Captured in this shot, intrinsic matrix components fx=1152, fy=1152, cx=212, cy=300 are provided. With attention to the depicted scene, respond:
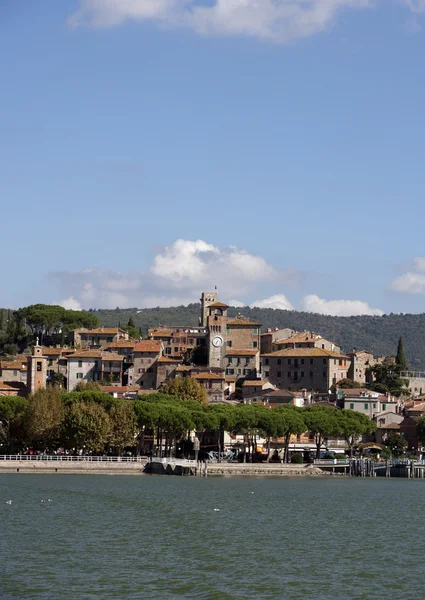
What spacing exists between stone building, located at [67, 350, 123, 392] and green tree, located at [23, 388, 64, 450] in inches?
1499

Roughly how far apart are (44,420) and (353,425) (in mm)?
33682

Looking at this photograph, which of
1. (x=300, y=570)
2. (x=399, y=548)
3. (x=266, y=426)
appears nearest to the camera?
(x=300, y=570)

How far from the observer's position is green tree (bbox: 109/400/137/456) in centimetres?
10744

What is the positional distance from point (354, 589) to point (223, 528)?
58.6 ft

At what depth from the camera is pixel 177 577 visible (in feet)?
131

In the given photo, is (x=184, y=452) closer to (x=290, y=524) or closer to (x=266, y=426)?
(x=266, y=426)

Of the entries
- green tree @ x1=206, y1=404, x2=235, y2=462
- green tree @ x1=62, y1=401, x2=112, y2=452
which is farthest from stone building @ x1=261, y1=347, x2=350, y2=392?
green tree @ x1=62, y1=401, x2=112, y2=452

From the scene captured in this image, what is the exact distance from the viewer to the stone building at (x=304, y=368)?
152 metres

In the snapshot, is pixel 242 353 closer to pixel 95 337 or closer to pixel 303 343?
pixel 303 343

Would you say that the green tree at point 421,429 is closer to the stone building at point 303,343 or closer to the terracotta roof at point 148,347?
the stone building at point 303,343

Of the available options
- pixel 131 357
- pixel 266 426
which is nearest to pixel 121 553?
pixel 266 426

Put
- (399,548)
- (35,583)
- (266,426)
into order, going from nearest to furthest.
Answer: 1. (35,583)
2. (399,548)
3. (266,426)

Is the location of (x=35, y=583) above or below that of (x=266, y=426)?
below

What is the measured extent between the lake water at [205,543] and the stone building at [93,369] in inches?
2503
